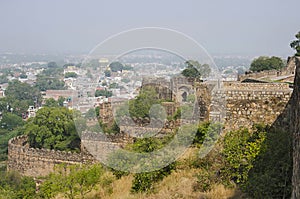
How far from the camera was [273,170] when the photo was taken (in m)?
5.79

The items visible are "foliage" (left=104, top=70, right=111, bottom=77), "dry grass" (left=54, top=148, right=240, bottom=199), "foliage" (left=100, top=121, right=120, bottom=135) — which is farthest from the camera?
"foliage" (left=100, top=121, right=120, bottom=135)

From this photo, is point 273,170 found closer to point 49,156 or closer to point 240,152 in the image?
point 240,152

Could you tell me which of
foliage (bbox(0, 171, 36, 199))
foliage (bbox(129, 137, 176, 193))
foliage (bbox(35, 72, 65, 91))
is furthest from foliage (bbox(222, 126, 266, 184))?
foliage (bbox(35, 72, 65, 91))

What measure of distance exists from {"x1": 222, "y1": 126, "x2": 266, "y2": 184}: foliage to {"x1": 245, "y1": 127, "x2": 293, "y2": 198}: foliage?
102 millimetres

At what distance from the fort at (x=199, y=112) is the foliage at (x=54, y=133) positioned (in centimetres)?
86

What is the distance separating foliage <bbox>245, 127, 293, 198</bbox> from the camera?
18.4 feet

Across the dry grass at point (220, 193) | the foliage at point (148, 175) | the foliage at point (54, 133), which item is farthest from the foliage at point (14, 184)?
the dry grass at point (220, 193)

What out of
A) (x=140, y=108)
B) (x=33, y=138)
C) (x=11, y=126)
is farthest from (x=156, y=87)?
(x=11, y=126)

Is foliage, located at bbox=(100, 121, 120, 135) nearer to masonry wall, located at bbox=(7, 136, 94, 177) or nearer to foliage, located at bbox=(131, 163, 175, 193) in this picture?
masonry wall, located at bbox=(7, 136, 94, 177)

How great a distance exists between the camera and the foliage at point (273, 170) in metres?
A: 5.62

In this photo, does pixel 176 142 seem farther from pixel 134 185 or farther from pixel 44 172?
pixel 44 172

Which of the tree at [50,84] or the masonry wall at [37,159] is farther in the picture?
the tree at [50,84]

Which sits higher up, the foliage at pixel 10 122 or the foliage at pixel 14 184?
the foliage at pixel 14 184

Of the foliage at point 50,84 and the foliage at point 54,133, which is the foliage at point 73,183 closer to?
the foliage at point 54,133
